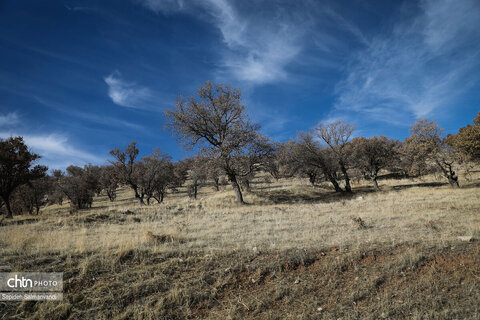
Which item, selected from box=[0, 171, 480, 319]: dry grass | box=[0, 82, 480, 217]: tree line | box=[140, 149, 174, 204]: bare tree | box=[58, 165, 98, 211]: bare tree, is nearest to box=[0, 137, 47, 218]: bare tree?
box=[0, 82, 480, 217]: tree line

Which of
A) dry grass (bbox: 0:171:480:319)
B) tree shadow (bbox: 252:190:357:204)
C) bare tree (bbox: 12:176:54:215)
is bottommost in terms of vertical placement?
tree shadow (bbox: 252:190:357:204)

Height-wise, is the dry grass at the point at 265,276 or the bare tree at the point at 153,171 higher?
the bare tree at the point at 153,171

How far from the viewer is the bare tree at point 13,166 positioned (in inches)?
946

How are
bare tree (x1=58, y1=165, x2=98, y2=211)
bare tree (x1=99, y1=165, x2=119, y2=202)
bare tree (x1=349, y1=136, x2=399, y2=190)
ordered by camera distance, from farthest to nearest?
bare tree (x1=58, y1=165, x2=98, y2=211) < bare tree (x1=349, y1=136, x2=399, y2=190) < bare tree (x1=99, y1=165, x2=119, y2=202)

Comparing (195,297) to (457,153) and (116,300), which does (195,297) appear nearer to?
(116,300)

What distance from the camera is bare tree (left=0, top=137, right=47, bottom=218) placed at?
78.8ft

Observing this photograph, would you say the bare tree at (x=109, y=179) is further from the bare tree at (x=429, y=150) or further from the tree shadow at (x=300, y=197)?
the bare tree at (x=429, y=150)

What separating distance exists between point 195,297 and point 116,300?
1.73 m

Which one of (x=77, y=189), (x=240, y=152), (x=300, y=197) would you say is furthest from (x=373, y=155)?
(x=77, y=189)

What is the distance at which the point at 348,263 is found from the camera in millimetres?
5949

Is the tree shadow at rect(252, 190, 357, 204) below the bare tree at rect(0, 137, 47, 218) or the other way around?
below

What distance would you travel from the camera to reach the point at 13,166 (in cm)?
2475

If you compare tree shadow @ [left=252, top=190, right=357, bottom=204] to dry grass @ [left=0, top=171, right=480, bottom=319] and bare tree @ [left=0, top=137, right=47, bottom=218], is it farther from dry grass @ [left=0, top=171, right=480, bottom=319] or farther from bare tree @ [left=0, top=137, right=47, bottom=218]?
bare tree @ [left=0, top=137, right=47, bottom=218]

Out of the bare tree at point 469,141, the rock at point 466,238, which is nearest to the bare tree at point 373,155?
the bare tree at point 469,141
